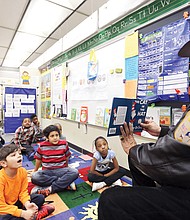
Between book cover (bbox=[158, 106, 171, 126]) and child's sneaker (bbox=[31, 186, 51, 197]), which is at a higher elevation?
book cover (bbox=[158, 106, 171, 126])

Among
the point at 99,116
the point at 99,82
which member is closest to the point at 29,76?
the point at 99,82

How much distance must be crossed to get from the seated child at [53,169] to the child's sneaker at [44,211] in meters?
0.28

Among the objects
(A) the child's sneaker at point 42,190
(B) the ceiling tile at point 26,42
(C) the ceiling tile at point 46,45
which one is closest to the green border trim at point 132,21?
(C) the ceiling tile at point 46,45

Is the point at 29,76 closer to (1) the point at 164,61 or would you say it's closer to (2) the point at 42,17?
(2) the point at 42,17

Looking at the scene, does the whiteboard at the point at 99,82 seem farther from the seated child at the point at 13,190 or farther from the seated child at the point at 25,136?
the seated child at the point at 13,190

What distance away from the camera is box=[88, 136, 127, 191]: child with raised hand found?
5.48 feet

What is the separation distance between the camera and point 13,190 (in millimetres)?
1105

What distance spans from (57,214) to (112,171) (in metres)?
0.71

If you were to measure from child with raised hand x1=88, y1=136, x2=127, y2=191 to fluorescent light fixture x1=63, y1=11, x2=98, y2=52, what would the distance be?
1559 mm

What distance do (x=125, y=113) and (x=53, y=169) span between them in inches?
46.3

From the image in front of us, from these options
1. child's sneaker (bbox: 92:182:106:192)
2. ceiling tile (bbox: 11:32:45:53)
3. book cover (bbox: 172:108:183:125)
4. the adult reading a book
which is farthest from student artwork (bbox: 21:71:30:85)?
the adult reading a book

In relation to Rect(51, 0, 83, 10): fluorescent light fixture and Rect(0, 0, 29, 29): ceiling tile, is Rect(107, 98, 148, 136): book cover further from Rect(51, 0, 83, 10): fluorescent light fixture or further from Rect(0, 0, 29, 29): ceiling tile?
Rect(0, 0, 29, 29): ceiling tile

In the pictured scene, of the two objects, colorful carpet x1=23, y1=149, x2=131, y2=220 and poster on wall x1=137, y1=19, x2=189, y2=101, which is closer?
colorful carpet x1=23, y1=149, x2=131, y2=220

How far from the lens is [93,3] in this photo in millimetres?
2133
